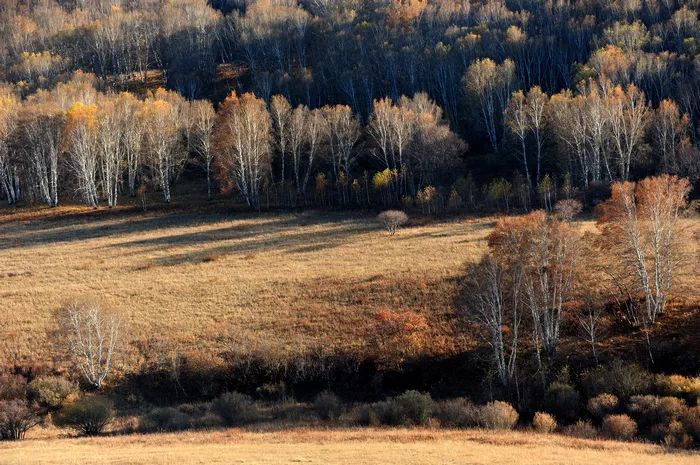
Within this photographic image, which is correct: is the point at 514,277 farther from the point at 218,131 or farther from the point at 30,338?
the point at 218,131

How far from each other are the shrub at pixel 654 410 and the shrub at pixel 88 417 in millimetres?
27721

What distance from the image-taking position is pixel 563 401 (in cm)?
3312

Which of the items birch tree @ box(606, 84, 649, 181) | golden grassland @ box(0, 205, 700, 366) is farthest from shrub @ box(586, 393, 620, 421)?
birch tree @ box(606, 84, 649, 181)

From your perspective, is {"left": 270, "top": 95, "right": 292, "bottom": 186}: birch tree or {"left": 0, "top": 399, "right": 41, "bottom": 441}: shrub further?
{"left": 270, "top": 95, "right": 292, "bottom": 186}: birch tree

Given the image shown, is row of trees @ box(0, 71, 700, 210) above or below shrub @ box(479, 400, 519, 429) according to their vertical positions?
above

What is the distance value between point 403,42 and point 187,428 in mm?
100136

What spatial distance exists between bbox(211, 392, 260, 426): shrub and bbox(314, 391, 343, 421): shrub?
344 cm

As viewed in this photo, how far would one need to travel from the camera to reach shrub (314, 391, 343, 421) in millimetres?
34000

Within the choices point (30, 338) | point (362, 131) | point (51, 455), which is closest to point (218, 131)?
point (362, 131)

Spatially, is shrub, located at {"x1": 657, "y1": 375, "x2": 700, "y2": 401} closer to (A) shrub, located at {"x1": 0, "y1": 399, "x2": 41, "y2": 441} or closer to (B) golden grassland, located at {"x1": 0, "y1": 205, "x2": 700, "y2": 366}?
(B) golden grassland, located at {"x1": 0, "y1": 205, "x2": 700, "y2": 366}

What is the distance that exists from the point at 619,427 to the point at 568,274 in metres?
11.0

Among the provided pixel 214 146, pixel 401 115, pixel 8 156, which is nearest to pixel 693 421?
pixel 401 115

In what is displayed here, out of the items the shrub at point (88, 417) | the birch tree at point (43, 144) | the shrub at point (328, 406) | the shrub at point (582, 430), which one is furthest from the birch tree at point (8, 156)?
the shrub at point (582, 430)

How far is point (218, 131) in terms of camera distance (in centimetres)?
8269
